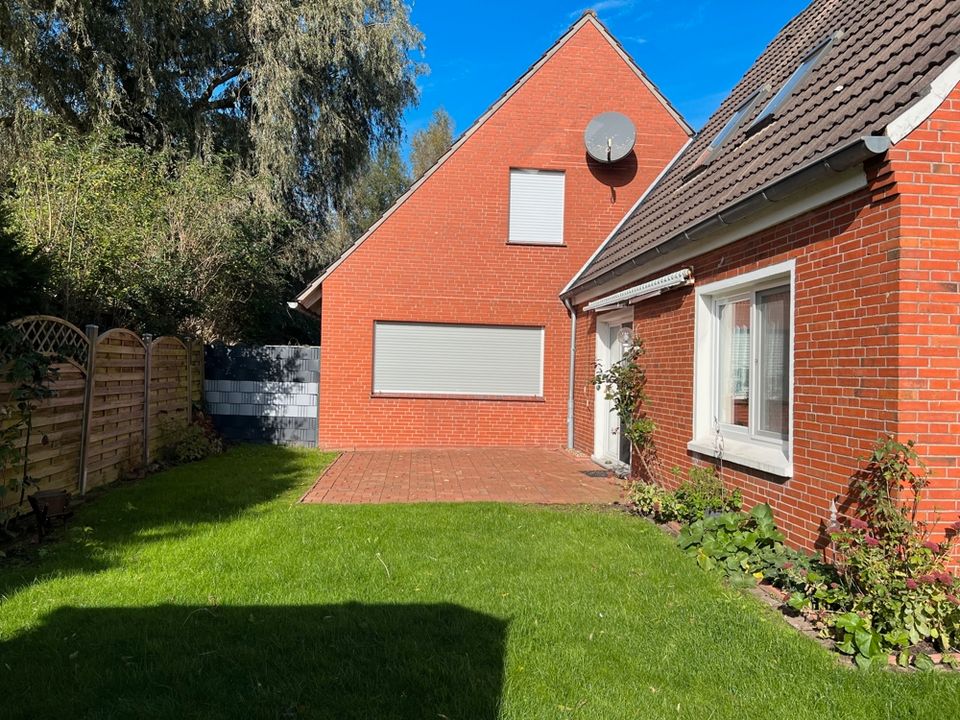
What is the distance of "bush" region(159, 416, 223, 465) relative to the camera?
10031 mm

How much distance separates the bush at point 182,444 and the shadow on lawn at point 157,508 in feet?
1.03

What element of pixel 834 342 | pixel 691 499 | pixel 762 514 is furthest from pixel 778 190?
pixel 691 499

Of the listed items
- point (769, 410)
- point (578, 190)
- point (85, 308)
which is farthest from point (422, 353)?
point (769, 410)

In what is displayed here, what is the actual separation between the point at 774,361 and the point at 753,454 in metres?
0.81

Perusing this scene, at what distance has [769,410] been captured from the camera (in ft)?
18.1

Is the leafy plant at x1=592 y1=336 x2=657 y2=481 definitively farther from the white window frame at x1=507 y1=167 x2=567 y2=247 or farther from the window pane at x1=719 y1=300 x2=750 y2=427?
the white window frame at x1=507 y1=167 x2=567 y2=247

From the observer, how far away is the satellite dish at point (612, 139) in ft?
38.7

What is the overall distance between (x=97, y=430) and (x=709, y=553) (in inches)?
276

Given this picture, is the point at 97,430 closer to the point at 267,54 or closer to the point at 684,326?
the point at 684,326

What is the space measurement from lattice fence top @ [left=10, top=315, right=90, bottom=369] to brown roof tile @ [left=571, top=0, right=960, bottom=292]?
6428 mm

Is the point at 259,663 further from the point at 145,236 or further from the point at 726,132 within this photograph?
the point at 145,236

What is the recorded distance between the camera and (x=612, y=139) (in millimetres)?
11781

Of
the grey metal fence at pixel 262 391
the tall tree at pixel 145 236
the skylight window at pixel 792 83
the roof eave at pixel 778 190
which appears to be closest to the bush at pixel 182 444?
the grey metal fence at pixel 262 391

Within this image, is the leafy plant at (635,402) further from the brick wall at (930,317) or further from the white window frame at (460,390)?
the brick wall at (930,317)
